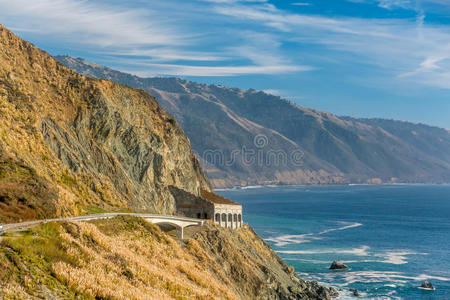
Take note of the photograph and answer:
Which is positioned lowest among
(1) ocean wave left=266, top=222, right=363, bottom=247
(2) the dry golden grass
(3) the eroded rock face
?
(1) ocean wave left=266, top=222, right=363, bottom=247

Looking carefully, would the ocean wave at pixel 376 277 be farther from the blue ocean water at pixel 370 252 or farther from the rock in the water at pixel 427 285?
the rock in the water at pixel 427 285

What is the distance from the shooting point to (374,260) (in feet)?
395

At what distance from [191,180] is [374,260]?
49509mm

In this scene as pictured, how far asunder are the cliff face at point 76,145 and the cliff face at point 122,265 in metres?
7.52

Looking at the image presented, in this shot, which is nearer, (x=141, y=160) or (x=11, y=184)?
(x=11, y=184)

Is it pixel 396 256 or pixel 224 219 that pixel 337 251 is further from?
pixel 224 219

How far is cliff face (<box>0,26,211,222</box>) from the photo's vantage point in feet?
169

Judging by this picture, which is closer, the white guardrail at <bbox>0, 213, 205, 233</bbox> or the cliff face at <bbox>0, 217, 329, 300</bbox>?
the cliff face at <bbox>0, 217, 329, 300</bbox>

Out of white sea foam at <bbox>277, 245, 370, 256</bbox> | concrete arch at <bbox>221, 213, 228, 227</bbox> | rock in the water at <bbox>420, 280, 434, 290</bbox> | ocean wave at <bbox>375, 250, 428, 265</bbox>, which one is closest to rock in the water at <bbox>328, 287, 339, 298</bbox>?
rock in the water at <bbox>420, 280, 434, 290</bbox>

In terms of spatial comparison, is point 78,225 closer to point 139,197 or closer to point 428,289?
point 139,197

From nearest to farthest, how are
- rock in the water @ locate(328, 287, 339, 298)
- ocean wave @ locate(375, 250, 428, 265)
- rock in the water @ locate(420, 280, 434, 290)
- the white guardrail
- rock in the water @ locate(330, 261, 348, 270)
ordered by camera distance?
the white guardrail
rock in the water @ locate(328, 287, 339, 298)
rock in the water @ locate(420, 280, 434, 290)
rock in the water @ locate(330, 261, 348, 270)
ocean wave @ locate(375, 250, 428, 265)

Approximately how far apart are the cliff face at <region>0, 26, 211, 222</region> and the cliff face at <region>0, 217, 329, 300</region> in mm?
7521

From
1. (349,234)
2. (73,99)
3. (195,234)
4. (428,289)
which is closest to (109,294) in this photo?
(195,234)

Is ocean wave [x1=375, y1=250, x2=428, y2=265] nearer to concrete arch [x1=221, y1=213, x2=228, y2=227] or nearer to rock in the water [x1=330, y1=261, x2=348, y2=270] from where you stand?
rock in the water [x1=330, y1=261, x2=348, y2=270]
